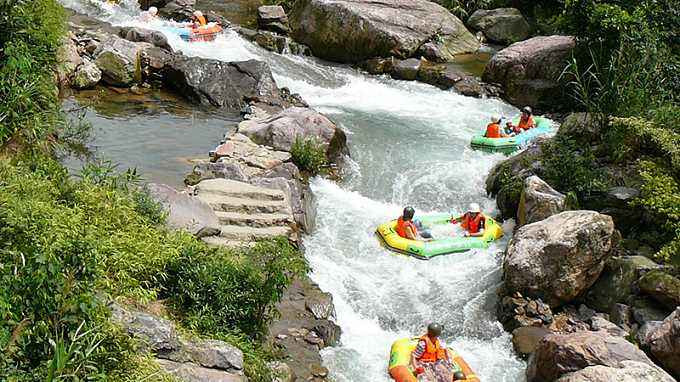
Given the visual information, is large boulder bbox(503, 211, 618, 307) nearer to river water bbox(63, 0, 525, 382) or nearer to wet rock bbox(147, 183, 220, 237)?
→ river water bbox(63, 0, 525, 382)

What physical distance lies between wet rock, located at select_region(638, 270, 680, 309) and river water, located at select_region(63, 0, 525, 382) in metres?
2.02

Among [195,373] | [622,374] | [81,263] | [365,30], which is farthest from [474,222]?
[365,30]

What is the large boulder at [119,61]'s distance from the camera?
15.0m

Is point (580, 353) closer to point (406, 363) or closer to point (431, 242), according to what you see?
point (406, 363)

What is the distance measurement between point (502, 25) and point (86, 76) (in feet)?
45.9

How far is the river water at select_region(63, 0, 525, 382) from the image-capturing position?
9.17 metres

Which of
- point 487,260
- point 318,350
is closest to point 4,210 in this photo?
point 318,350

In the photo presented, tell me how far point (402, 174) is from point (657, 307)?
17.1 feet

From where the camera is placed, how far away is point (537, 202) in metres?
10.8

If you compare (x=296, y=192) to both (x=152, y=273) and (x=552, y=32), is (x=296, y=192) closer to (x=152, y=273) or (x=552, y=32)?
(x=152, y=273)

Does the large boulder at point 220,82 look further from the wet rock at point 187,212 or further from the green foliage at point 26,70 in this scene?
the wet rock at point 187,212

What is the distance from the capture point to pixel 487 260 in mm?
10734

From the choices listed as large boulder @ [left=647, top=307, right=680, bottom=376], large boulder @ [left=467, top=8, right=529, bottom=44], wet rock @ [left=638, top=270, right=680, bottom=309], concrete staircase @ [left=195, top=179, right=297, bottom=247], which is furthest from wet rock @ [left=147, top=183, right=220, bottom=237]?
large boulder @ [left=467, top=8, right=529, bottom=44]

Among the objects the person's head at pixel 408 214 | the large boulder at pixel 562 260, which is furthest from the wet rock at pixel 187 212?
the large boulder at pixel 562 260
